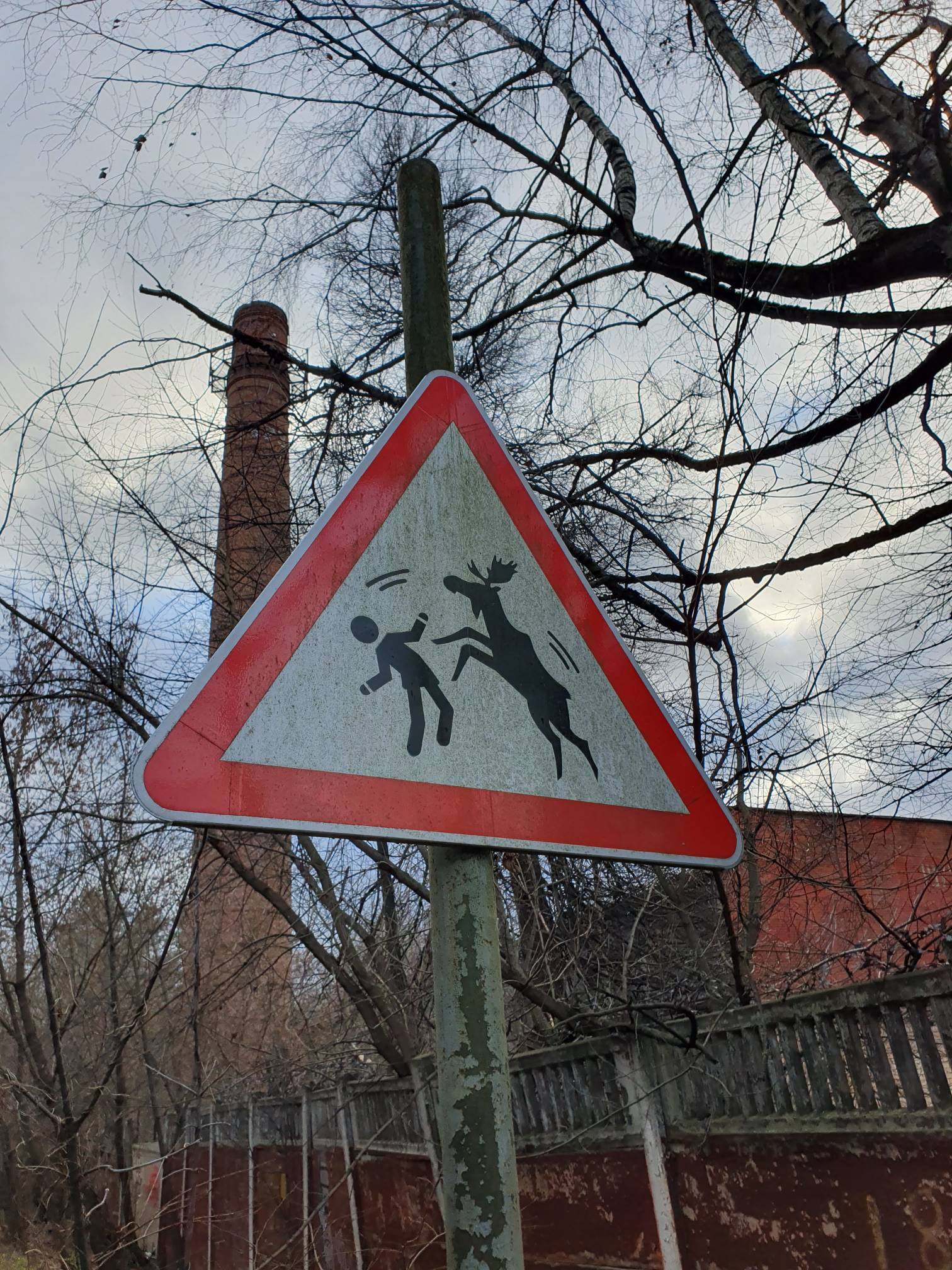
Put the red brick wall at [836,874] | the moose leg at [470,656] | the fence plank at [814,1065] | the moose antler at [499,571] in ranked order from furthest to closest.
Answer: the red brick wall at [836,874] → the fence plank at [814,1065] → the moose antler at [499,571] → the moose leg at [470,656]

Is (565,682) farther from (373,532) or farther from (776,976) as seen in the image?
(776,976)

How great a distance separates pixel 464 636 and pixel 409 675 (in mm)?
121

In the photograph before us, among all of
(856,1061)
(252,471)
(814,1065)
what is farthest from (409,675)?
(252,471)

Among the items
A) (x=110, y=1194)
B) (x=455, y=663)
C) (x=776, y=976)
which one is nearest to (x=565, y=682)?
(x=455, y=663)

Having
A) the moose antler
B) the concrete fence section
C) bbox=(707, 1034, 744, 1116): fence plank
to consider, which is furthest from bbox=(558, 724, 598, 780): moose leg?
bbox=(707, 1034, 744, 1116): fence plank

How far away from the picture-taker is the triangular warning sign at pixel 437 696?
1.14 meters

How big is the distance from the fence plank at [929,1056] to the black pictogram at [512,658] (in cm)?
188

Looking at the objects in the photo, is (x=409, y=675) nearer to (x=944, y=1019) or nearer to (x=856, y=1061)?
(x=944, y=1019)

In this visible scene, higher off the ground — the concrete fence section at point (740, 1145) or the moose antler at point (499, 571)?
the moose antler at point (499, 571)

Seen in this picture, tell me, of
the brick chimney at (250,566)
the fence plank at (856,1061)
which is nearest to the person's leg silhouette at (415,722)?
the fence plank at (856,1061)

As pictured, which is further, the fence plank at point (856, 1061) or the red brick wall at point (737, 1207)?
the fence plank at point (856, 1061)

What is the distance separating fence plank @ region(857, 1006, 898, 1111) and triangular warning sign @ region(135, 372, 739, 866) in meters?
1.70

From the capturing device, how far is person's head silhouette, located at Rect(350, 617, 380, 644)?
4.20ft

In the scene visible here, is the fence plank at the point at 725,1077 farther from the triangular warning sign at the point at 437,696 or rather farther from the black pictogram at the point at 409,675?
the black pictogram at the point at 409,675
